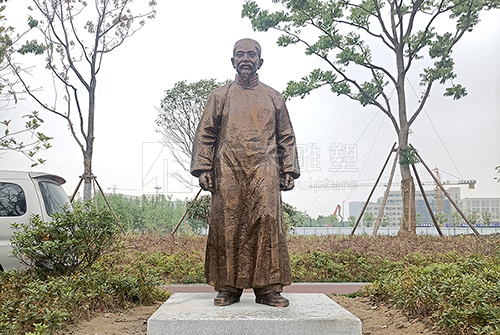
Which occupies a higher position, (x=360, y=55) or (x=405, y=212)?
(x=360, y=55)

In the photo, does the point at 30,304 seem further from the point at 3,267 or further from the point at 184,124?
Result: the point at 184,124

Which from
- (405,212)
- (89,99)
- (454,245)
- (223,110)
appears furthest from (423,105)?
(223,110)

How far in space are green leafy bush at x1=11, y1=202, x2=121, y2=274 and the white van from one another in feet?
1.48

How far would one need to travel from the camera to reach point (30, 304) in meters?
4.09

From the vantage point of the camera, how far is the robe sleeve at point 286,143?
427 centimetres

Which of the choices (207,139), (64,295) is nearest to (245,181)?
(207,139)

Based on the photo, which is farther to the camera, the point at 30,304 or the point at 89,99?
the point at 89,99

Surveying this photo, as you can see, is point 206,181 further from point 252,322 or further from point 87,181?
point 87,181

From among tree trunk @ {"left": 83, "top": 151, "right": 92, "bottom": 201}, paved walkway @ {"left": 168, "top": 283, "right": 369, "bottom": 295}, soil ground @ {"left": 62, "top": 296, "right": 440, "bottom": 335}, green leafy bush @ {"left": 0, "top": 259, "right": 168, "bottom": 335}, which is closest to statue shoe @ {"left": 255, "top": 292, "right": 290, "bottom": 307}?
soil ground @ {"left": 62, "top": 296, "right": 440, "bottom": 335}

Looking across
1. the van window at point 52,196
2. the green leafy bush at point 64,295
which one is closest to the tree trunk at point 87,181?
the van window at point 52,196

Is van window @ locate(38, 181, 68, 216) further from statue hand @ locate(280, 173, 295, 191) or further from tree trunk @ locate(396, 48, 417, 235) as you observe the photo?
tree trunk @ locate(396, 48, 417, 235)

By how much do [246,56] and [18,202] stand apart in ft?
12.3

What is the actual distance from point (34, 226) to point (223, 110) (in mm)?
2856

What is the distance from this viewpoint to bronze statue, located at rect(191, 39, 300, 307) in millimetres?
3994
